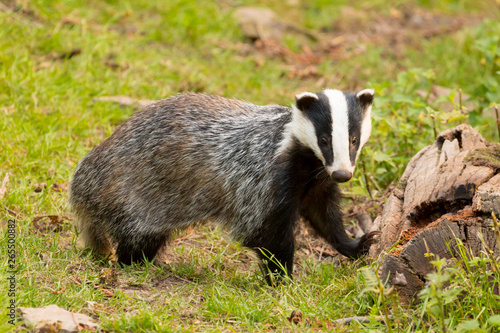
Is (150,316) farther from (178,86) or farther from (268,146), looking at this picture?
(178,86)

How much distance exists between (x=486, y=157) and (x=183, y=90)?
421 centimetres

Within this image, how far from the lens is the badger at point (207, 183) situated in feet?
16.4

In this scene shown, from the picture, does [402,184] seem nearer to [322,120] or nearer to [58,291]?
[322,120]

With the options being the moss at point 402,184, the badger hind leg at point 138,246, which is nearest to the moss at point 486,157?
the moss at point 402,184

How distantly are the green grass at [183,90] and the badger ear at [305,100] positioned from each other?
1.29m

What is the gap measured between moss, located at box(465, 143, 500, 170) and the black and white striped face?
82 cm

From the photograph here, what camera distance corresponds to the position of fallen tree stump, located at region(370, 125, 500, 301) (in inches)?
166

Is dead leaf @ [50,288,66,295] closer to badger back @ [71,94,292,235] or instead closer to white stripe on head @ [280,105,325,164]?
badger back @ [71,94,292,235]

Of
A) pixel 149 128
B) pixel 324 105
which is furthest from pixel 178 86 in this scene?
pixel 324 105

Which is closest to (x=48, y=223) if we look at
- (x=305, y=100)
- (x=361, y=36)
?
(x=305, y=100)

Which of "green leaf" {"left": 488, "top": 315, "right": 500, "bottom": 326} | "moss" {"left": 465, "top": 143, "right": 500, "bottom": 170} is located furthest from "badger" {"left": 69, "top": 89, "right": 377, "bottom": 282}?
"green leaf" {"left": 488, "top": 315, "right": 500, "bottom": 326}

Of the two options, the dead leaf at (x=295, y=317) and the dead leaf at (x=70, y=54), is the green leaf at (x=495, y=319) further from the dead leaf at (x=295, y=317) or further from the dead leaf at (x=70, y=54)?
the dead leaf at (x=70, y=54)

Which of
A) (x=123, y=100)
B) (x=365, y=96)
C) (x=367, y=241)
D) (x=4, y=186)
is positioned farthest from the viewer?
(x=123, y=100)

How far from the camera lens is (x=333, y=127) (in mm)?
4578
